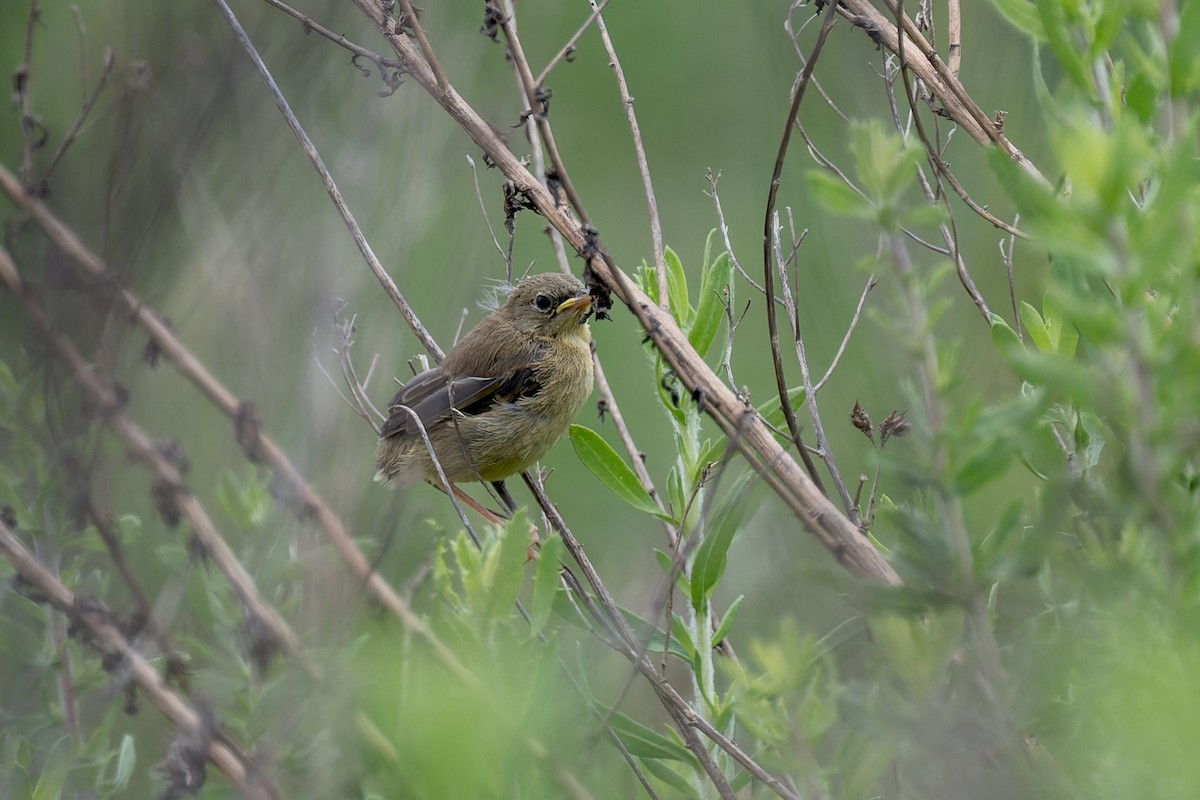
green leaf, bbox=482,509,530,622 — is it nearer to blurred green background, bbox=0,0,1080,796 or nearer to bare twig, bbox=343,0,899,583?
blurred green background, bbox=0,0,1080,796

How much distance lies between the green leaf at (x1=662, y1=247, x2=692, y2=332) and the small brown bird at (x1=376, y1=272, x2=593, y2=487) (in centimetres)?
199

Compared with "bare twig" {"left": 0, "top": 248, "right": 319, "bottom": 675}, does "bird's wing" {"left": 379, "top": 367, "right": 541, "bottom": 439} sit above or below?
below

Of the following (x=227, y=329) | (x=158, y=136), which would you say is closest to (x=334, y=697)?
(x=227, y=329)

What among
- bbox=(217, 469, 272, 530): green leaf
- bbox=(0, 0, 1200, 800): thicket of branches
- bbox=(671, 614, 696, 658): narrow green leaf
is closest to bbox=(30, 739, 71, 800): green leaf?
bbox=(0, 0, 1200, 800): thicket of branches

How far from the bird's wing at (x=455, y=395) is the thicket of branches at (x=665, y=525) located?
6.33 feet

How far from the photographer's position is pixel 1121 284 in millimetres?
1307

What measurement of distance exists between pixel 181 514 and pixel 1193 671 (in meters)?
1.74

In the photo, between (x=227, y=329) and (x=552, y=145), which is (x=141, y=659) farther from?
(x=552, y=145)

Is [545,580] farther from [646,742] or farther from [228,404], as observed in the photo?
[228,404]

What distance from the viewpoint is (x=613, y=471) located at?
9.78 ft

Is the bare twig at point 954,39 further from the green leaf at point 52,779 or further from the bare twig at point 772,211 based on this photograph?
the green leaf at point 52,779

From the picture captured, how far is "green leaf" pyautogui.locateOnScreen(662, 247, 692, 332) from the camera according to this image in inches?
124

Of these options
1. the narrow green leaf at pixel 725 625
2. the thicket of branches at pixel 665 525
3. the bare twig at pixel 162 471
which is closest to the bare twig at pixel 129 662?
Answer: the thicket of branches at pixel 665 525

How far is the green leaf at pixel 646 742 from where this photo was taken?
2.28m
